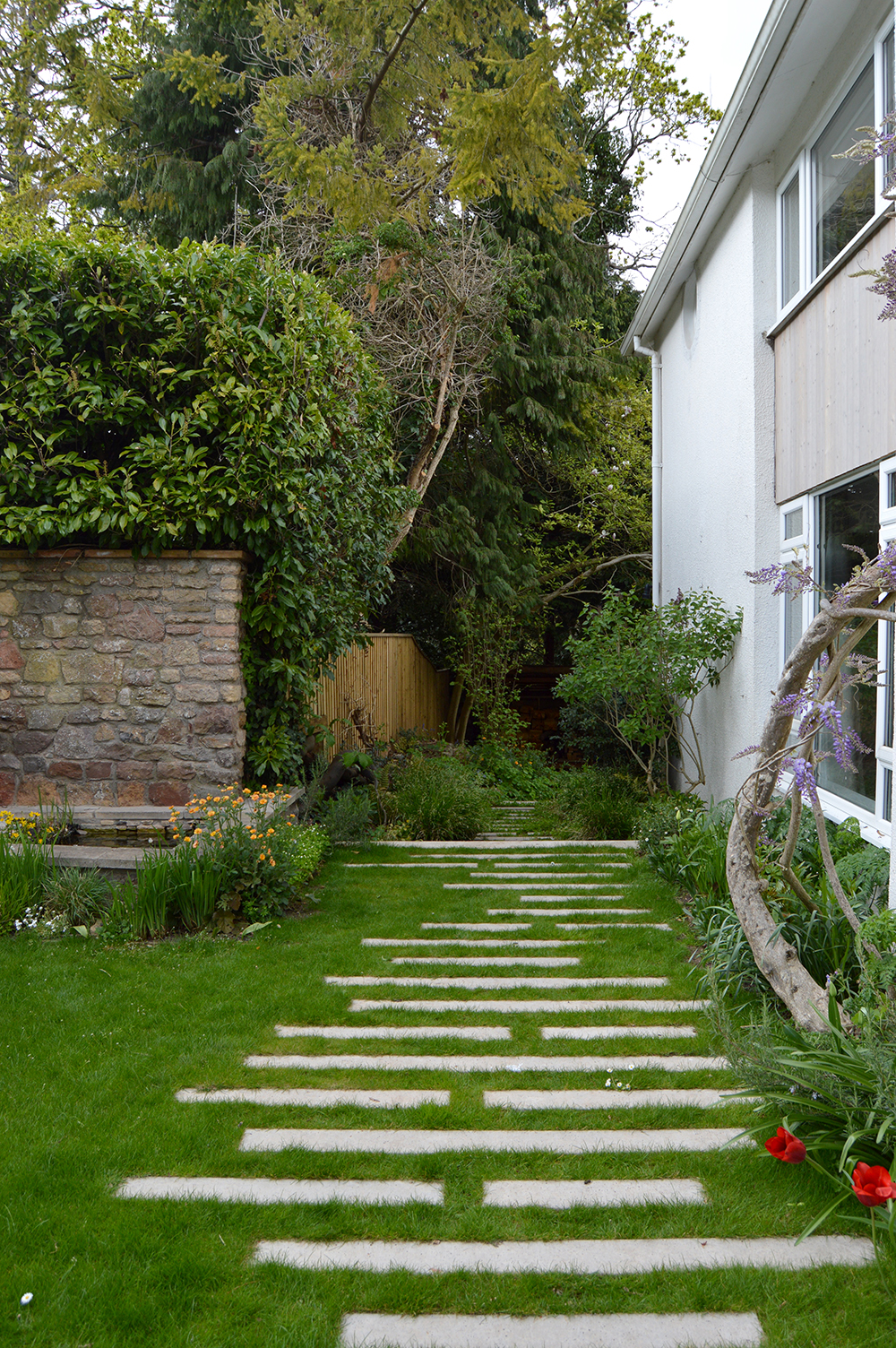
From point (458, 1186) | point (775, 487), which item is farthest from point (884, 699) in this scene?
point (458, 1186)

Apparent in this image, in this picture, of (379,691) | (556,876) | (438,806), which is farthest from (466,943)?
(379,691)

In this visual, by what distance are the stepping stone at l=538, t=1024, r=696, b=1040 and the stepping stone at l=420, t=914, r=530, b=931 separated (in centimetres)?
132

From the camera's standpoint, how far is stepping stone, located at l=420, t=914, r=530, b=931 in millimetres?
5047

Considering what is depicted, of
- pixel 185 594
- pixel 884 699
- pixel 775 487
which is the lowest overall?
pixel 884 699

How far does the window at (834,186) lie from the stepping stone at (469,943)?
395cm

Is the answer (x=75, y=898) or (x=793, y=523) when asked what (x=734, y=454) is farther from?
(x=75, y=898)

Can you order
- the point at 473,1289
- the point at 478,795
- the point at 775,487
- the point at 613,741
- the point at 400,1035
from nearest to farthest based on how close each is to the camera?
the point at 473,1289 < the point at 400,1035 < the point at 775,487 < the point at 478,795 < the point at 613,741

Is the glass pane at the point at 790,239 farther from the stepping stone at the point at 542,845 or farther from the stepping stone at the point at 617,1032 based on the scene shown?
the stepping stone at the point at 617,1032

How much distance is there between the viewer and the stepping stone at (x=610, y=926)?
501cm

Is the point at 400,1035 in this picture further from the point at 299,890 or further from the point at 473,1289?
the point at 299,890

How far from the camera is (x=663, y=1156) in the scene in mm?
2729

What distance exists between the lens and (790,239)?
20.6ft

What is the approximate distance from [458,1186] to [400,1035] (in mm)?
1092

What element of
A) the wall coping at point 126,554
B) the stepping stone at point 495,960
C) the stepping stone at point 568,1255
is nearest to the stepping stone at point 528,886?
the stepping stone at point 495,960
